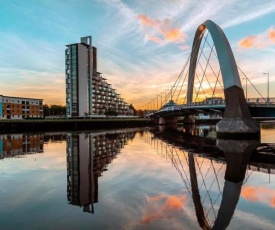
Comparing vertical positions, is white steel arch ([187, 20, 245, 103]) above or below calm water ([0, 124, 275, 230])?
above

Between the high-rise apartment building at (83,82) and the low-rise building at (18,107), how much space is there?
1854 cm

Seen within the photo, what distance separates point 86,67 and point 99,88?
1662cm

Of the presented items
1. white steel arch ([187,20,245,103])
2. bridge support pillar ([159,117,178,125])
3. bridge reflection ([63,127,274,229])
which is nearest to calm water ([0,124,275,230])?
bridge reflection ([63,127,274,229])

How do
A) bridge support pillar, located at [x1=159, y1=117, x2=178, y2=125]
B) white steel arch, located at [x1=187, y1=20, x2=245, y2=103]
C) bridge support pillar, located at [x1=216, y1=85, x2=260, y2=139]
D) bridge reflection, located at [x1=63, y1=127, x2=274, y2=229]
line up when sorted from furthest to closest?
bridge support pillar, located at [x1=159, y1=117, x2=178, y2=125] < white steel arch, located at [x1=187, y1=20, x2=245, y2=103] < bridge support pillar, located at [x1=216, y1=85, x2=260, y2=139] < bridge reflection, located at [x1=63, y1=127, x2=274, y2=229]

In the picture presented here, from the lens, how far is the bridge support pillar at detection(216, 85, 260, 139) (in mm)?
42156

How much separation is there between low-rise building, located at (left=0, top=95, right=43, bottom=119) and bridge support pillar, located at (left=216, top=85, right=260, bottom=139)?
93835mm

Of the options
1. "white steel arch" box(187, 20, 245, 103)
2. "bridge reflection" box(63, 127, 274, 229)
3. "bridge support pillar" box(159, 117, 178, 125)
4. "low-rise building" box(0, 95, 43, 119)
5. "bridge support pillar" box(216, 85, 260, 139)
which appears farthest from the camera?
"bridge support pillar" box(159, 117, 178, 125)

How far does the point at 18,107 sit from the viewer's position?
125m

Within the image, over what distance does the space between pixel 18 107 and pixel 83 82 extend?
27967mm

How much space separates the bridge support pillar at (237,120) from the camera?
4216cm

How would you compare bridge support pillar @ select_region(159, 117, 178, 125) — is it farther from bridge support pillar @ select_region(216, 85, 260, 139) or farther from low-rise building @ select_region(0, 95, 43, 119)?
bridge support pillar @ select_region(216, 85, 260, 139)

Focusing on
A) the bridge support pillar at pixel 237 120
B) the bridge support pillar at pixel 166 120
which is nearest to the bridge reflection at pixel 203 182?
the bridge support pillar at pixel 237 120

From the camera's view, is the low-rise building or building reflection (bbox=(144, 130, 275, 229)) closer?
building reflection (bbox=(144, 130, 275, 229))

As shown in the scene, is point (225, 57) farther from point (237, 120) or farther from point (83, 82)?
point (83, 82)
